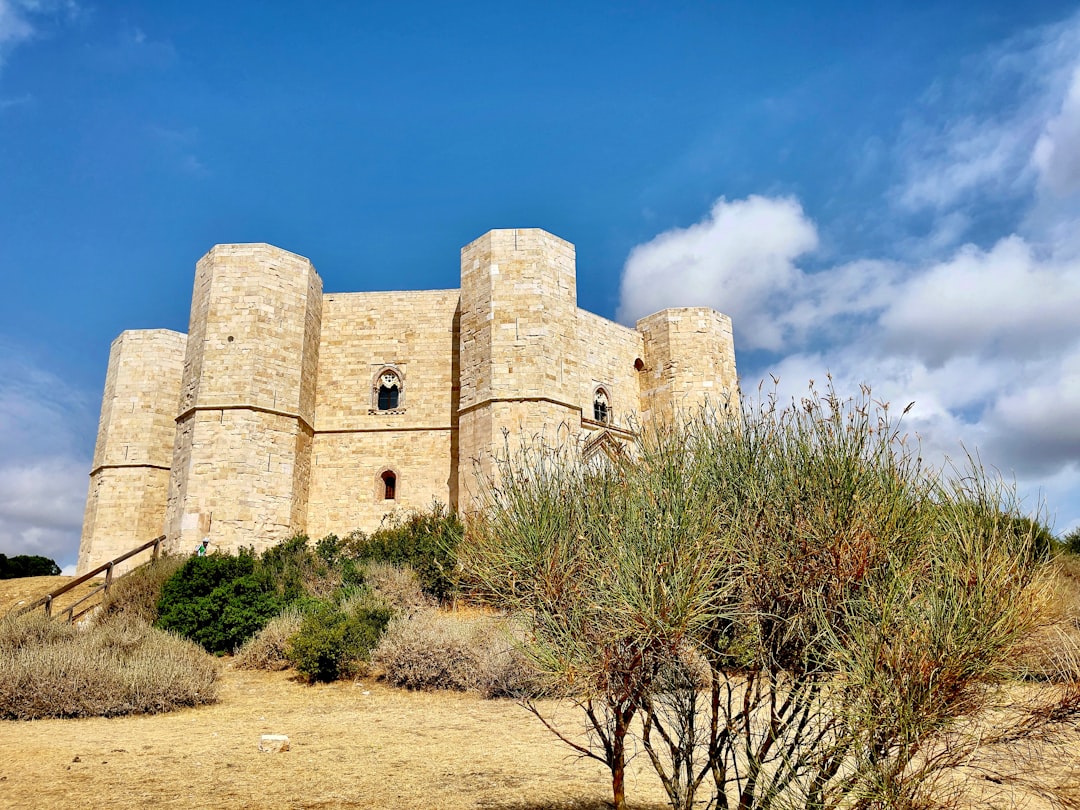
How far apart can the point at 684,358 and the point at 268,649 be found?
1371cm

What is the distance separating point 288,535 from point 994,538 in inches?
622

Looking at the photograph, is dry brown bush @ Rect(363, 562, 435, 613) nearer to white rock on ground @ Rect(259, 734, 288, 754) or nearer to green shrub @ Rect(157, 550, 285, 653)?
green shrub @ Rect(157, 550, 285, 653)

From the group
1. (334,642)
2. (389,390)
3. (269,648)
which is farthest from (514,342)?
(334,642)

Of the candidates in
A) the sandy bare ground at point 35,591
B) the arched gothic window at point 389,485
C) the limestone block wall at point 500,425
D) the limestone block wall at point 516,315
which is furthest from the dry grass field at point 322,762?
the arched gothic window at point 389,485

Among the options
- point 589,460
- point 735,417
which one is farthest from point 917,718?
point 589,460

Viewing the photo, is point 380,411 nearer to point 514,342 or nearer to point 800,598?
point 514,342

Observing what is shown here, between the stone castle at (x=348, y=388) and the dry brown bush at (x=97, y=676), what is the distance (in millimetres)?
6919

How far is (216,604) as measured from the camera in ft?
37.8

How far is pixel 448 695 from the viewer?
8938 mm

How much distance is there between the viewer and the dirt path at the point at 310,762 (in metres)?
4.97

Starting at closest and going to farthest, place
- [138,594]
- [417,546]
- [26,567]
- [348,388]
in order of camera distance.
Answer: [138,594] < [417,546] < [348,388] < [26,567]

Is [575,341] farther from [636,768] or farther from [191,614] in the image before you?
[636,768]

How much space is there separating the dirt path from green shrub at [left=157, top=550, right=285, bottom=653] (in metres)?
2.85

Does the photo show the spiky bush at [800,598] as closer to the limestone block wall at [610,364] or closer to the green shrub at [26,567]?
the limestone block wall at [610,364]
